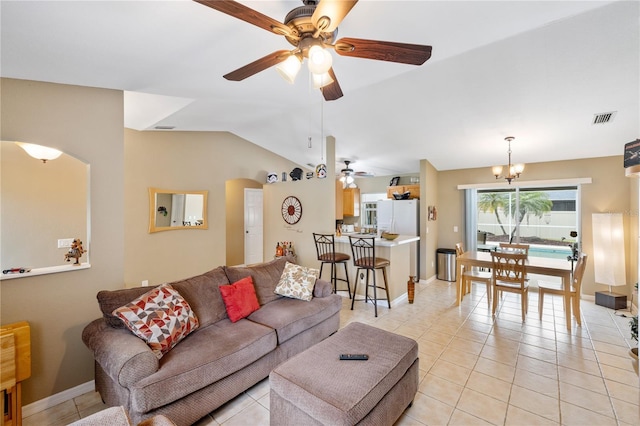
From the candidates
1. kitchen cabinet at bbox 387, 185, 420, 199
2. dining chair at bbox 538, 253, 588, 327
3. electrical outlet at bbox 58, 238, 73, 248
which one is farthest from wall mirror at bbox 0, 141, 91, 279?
dining chair at bbox 538, 253, 588, 327

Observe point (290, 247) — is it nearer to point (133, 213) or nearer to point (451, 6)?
point (133, 213)

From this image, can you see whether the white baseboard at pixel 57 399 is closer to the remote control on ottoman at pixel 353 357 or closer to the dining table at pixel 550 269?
the remote control on ottoman at pixel 353 357

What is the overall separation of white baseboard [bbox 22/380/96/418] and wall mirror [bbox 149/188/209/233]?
8.91ft

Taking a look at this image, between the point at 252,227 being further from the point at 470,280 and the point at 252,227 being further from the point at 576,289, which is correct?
the point at 576,289

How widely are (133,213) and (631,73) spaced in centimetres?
650

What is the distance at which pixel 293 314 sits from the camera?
2.65m

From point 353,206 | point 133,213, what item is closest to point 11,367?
point 133,213

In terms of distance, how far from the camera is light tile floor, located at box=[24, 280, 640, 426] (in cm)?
200

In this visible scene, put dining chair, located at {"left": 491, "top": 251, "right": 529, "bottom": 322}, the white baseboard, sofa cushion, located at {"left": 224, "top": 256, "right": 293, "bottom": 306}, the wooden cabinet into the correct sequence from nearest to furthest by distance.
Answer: the white baseboard → sofa cushion, located at {"left": 224, "top": 256, "right": 293, "bottom": 306} → dining chair, located at {"left": 491, "top": 251, "right": 529, "bottom": 322} → the wooden cabinet

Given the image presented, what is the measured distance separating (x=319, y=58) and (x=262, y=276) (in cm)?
237

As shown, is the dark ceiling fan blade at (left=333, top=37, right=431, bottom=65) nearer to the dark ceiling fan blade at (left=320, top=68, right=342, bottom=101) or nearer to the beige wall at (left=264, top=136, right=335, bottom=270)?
the dark ceiling fan blade at (left=320, top=68, right=342, bottom=101)

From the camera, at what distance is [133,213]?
4.40 metres

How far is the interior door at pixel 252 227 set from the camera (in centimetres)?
663

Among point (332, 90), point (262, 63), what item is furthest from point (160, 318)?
point (332, 90)
